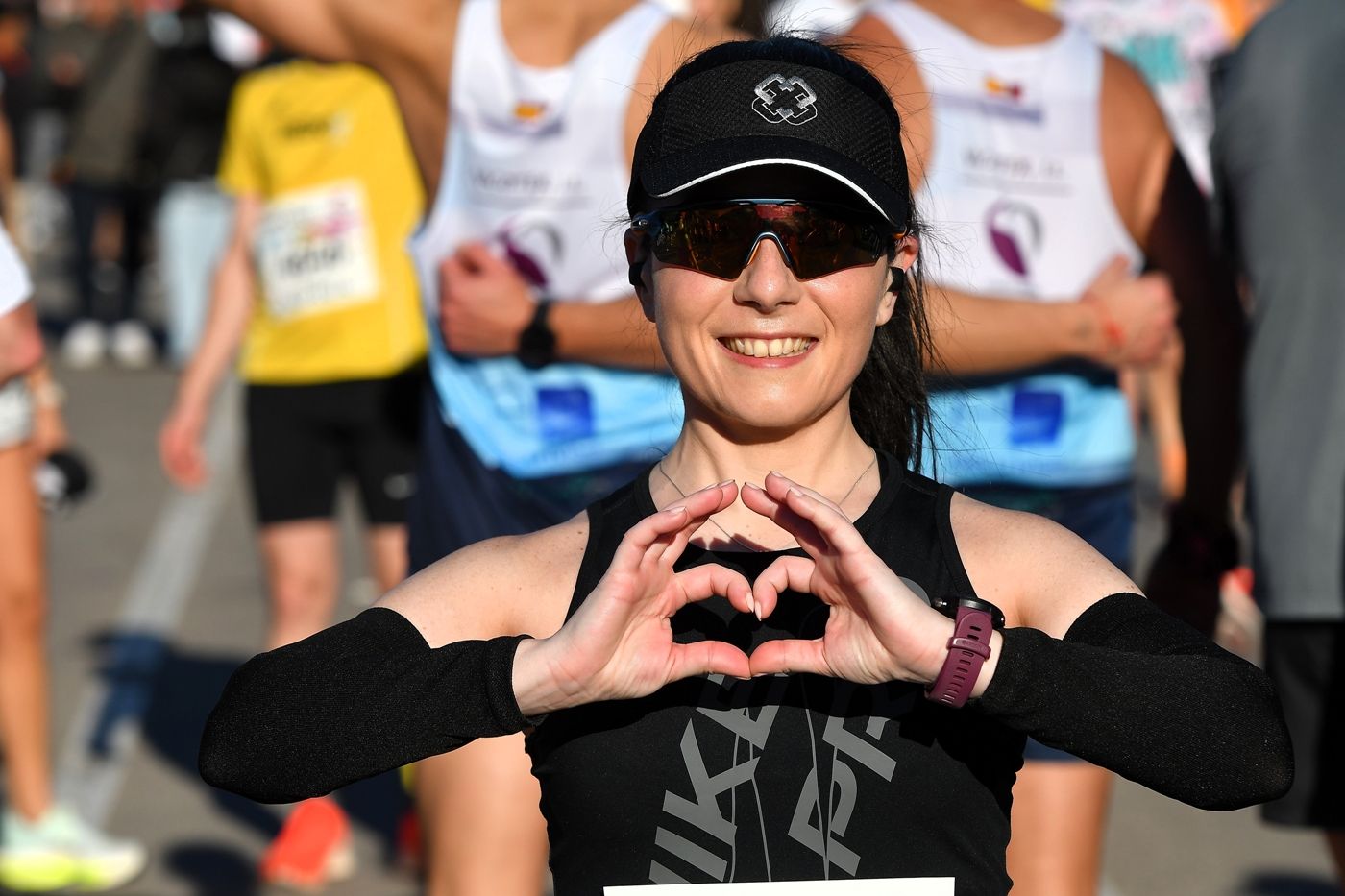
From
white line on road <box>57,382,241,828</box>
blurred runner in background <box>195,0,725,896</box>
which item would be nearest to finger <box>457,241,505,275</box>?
blurred runner in background <box>195,0,725,896</box>

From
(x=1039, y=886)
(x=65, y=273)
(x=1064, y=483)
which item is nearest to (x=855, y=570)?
(x=1039, y=886)

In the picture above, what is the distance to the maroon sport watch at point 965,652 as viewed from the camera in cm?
194

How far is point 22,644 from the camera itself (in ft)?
16.5

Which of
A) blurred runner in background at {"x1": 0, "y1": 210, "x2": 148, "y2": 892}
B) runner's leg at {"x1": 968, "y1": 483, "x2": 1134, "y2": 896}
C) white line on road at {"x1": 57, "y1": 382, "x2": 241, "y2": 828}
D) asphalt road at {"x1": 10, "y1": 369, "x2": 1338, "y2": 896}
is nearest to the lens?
runner's leg at {"x1": 968, "y1": 483, "x2": 1134, "y2": 896}

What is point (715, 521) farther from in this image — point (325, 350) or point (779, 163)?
point (325, 350)

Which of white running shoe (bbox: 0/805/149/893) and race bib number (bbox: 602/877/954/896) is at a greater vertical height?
race bib number (bbox: 602/877/954/896)

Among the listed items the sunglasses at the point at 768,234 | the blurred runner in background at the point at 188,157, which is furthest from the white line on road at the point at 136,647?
the sunglasses at the point at 768,234

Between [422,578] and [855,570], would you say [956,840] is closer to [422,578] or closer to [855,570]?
[855,570]

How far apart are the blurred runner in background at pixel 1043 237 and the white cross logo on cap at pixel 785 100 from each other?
52.6 inches

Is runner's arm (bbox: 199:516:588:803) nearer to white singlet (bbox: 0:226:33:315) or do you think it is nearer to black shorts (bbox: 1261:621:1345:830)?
black shorts (bbox: 1261:621:1345:830)

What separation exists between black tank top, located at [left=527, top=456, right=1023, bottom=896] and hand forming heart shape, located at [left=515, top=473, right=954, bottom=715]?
97mm

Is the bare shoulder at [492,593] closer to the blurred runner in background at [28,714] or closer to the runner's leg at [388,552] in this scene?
the blurred runner in background at [28,714]

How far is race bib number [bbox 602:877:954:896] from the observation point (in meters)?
2.07

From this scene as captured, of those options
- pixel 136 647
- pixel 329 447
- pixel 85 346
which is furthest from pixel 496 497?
pixel 85 346
